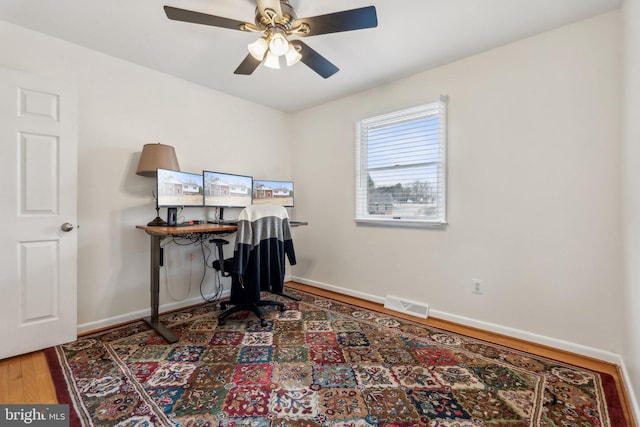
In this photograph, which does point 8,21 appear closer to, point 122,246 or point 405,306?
point 122,246

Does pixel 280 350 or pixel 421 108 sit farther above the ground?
pixel 421 108

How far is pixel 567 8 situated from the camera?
187 centimetres

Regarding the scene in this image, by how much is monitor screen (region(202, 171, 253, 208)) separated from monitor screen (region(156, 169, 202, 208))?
0.09m

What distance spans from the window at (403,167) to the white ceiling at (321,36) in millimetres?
464

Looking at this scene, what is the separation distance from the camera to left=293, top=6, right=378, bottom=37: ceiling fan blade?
60.4 inches

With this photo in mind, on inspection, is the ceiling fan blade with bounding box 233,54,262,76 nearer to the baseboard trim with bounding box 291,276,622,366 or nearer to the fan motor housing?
the fan motor housing

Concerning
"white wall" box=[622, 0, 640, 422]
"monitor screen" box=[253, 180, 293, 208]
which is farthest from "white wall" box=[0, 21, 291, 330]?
"white wall" box=[622, 0, 640, 422]

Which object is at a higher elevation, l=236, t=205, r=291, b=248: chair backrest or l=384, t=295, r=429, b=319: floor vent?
l=236, t=205, r=291, b=248: chair backrest

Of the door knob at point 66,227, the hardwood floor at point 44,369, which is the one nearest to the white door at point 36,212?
the door knob at point 66,227

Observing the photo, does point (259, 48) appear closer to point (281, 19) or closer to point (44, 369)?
point (281, 19)

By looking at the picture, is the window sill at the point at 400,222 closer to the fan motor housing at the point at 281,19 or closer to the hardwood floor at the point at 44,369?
the hardwood floor at the point at 44,369

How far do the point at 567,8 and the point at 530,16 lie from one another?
20 centimetres

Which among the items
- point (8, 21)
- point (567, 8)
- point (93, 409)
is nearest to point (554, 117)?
point (567, 8)

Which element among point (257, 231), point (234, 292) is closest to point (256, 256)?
point (257, 231)
